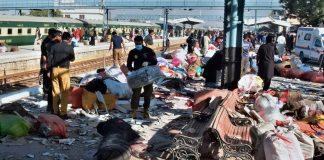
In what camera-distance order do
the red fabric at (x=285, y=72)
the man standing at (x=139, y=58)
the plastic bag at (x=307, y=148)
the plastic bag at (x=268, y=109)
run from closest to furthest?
the plastic bag at (x=307, y=148) → the plastic bag at (x=268, y=109) → the man standing at (x=139, y=58) → the red fabric at (x=285, y=72)

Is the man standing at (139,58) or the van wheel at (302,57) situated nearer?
the man standing at (139,58)

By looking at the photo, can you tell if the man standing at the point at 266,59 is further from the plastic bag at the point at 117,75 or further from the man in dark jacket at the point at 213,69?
the plastic bag at the point at 117,75

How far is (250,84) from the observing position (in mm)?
10281

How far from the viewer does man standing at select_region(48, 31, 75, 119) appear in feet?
25.6

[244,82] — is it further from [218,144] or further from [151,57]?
[218,144]

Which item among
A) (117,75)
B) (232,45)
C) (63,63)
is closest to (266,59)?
(232,45)

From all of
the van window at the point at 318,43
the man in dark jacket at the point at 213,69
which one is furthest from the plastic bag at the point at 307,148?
the van window at the point at 318,43

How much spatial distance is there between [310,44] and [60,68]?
731 inches

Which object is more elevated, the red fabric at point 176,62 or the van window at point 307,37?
the van window at point 307,37

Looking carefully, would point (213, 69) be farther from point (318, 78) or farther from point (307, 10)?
point (307, 10)

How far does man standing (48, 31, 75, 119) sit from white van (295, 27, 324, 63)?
16.7 meters

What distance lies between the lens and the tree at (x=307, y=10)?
41.8m

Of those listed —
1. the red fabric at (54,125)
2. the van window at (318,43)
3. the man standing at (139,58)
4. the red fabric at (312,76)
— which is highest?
the van window at (318,43)

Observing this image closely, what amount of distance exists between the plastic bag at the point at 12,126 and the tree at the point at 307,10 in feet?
127
